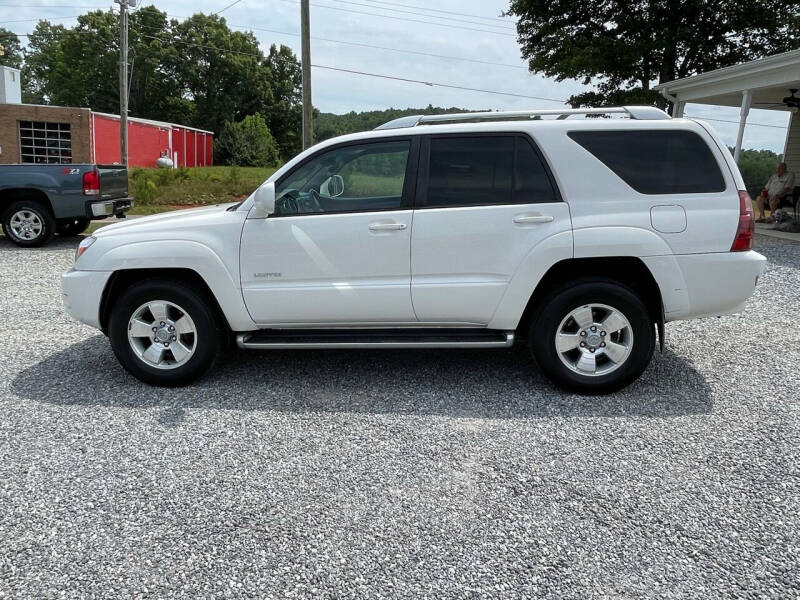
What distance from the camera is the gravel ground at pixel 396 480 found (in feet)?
8.68

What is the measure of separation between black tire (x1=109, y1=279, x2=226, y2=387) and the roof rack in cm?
183

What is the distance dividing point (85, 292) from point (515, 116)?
3290mm

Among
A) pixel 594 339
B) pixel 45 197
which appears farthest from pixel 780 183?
pixel 45 197

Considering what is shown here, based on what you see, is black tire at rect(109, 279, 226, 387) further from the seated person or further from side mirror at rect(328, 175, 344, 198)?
the seated person

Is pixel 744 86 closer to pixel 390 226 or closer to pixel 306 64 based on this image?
pixel 306 64

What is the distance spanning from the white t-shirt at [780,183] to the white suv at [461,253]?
1211cm

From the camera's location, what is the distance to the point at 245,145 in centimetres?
6191

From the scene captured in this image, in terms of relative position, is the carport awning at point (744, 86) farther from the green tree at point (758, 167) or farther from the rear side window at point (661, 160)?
the rear side window at point (661, 160)

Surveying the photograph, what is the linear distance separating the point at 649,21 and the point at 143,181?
17.2 meters

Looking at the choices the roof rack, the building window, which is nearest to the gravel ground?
the roof rack

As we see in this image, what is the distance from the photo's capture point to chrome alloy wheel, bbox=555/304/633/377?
175 inches

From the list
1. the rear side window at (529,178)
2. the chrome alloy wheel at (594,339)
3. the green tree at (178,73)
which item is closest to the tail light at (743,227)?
the chrome alloy wheel at (594,339)

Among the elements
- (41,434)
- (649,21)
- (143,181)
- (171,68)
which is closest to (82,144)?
(143,181)

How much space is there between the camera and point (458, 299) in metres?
4.48
